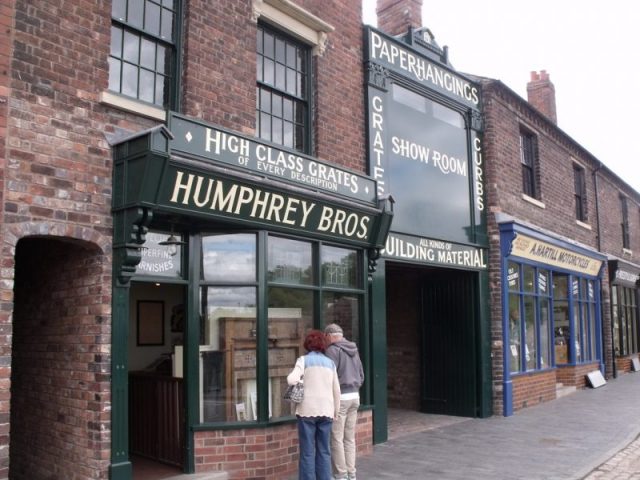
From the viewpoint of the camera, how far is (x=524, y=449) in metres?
8.83

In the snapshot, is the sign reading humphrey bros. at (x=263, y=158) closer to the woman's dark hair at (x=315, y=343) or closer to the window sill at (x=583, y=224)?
the woman's dark hair at (x=315, y=343)

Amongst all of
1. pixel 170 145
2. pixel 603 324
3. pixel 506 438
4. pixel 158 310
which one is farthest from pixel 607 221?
pixel 170 145

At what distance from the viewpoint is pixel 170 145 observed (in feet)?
21.4

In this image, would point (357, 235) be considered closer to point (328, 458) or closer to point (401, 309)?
point (328, 458)

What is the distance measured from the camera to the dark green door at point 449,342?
39.0 feet

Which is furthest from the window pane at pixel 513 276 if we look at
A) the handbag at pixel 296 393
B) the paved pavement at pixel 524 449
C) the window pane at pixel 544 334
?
the handbag at pixel 296 393

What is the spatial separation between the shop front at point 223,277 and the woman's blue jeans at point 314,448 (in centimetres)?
91

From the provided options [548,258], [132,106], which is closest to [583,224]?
[548,258]

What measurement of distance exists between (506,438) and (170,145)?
653 centimetres

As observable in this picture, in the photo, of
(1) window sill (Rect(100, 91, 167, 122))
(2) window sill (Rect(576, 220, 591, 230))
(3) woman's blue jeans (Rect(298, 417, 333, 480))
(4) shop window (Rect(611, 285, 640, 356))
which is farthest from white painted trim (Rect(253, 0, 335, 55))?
(4) shop window (Rect(611, 285, 640, 356))

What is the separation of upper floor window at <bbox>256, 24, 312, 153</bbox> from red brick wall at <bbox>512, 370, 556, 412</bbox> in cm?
672

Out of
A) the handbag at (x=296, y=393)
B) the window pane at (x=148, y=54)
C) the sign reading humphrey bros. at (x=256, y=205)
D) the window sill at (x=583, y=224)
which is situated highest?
the window pane at (x=148, y=54)

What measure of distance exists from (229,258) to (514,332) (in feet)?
24.0

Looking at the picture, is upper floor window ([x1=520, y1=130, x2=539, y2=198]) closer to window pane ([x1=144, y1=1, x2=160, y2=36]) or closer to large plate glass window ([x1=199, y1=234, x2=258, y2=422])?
large plate glass window ([x1=199, y1=234, x2=258, y2=422])
